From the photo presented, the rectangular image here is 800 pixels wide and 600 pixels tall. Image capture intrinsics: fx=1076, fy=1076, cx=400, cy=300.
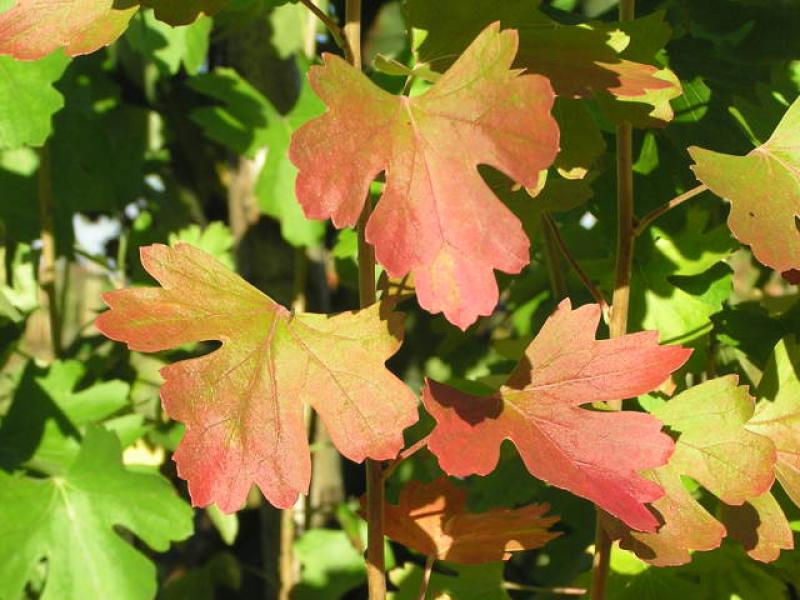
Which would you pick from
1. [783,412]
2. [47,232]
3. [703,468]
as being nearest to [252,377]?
[703,468]

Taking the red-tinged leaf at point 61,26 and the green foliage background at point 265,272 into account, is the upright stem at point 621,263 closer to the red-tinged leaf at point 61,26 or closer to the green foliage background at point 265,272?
the green foliage background at point 265,272

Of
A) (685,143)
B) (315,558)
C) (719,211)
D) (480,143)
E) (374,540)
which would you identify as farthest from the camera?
(315,558)

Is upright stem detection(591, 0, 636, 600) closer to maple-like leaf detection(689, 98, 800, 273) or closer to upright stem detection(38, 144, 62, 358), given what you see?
maple-like leaf detection(689, 98, 800, 273)

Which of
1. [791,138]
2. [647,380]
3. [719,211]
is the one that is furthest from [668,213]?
[647,380]

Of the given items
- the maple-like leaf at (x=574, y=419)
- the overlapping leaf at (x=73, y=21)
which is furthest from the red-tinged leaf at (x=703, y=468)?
Answer: the overlapping leaf at (x=73, y=21)

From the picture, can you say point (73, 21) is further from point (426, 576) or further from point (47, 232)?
point (47, 232)

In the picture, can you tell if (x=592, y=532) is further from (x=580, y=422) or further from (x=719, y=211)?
(x=580, y=422)
